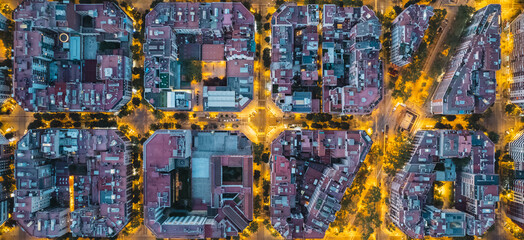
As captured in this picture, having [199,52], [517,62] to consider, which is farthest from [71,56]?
[517,62]

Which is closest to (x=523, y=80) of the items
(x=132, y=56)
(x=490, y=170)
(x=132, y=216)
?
(x=490, y=170)

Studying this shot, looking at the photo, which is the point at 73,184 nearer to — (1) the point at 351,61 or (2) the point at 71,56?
(2) the point at 71,56

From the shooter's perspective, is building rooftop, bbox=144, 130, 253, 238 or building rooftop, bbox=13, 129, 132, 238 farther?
building rooftop, bbox=144, 130, 253, 238

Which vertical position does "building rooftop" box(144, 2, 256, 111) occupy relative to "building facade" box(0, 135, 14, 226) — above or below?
above

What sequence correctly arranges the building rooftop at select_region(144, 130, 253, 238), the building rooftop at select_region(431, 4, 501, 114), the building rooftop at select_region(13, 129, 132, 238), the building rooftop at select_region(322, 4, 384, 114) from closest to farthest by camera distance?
the building rooftop at select_region(13, 129, 132, 238)
the building rooftop at select_region(322, 4, 384, 114)
the building rooftop at select_region(144, 130, 253, 238)
the building rooftop at select_region(431, 4, 501, 114)


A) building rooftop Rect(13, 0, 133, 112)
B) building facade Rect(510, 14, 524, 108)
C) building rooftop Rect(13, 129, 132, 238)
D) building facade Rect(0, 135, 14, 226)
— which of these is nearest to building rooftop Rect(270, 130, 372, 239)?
building rooftop Rect(13, 129, 132, 238)

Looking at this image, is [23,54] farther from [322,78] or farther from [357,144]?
[357,144]

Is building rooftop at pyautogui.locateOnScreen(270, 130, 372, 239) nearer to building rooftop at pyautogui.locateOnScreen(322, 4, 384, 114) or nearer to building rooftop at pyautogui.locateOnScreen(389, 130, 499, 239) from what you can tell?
building rooftop at pyautogui.locateOnScreen(322, 4, 384, 114)
